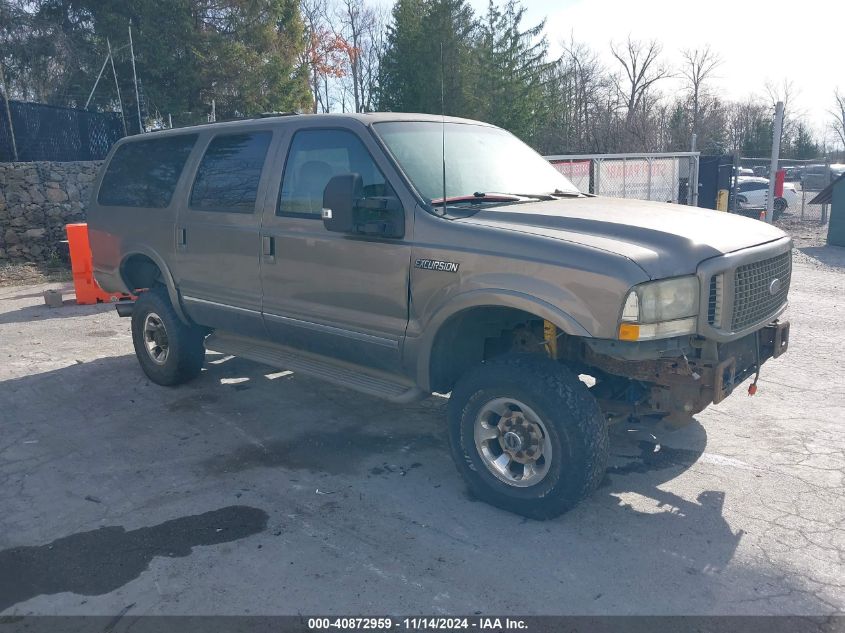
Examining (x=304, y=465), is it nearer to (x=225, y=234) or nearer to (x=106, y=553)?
(x=106, y=553)

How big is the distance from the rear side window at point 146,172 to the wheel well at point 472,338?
305cm

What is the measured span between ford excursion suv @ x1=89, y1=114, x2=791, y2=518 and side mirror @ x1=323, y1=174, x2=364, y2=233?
1 cm

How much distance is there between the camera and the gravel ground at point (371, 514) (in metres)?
3.19

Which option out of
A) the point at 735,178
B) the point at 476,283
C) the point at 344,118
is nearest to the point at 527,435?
the point at 476,283

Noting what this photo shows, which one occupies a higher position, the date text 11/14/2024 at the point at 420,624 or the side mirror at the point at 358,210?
the side mirror at the point at 358,210

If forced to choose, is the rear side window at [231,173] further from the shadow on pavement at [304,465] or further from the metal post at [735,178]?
the metal post at [735,178]

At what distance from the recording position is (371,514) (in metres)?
3.95

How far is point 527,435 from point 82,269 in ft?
27.1

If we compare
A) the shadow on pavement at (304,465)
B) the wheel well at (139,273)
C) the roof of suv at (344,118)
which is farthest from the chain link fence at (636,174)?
the shadow on pavement at (304,465)

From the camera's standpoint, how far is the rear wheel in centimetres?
602

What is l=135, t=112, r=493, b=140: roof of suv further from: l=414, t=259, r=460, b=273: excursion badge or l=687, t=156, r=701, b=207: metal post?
l=687, t=156, r=701, b=207: metal post

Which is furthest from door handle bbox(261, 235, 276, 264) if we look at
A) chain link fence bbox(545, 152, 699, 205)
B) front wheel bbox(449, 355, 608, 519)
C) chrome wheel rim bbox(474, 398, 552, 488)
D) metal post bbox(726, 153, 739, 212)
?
metal post bbox(726, 153, 739, 212)

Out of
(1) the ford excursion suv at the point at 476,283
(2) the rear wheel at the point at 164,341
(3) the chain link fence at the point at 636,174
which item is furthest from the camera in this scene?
(3) the chain link fence at the point at 636,174

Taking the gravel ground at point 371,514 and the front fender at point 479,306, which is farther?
the front fender at point 479,306
